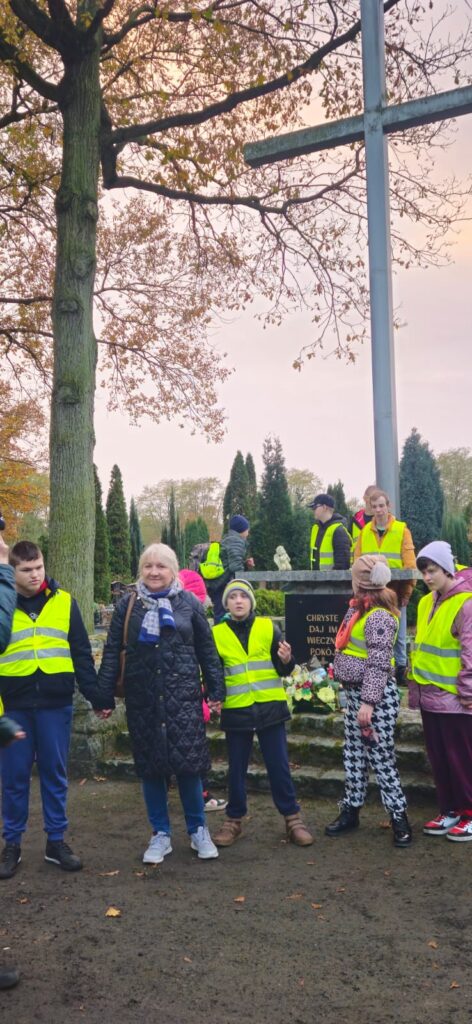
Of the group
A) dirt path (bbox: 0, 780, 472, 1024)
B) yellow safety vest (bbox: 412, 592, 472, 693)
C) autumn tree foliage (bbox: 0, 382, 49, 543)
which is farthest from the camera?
autumn tree foliage (bbox: 0, 382, 49, 543)

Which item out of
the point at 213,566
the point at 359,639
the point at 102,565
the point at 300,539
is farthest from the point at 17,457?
the point at 359,639

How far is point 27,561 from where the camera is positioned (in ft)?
14.2

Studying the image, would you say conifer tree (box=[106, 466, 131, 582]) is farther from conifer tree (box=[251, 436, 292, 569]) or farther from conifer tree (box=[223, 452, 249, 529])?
conifer tree (box=[223, 452, 249, 529])

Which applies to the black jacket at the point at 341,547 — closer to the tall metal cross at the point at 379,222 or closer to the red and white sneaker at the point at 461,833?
the tall metal cross at the point at 379,222

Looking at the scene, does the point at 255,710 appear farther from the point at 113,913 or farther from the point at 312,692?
the point at 312,692

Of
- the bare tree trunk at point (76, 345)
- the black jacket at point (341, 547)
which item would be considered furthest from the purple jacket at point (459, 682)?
the bare tree trunk at point (76, 345)

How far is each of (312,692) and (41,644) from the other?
280 cm

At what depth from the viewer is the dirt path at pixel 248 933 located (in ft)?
9.50

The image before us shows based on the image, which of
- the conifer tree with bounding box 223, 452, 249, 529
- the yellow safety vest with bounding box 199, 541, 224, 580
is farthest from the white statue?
the conifer tree with bounding box 223, 452, 249, 529

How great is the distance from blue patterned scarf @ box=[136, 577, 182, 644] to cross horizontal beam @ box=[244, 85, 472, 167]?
4867mm

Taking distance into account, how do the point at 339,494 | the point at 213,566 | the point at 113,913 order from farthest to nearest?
the point at 339,494, the point at 213,566, the point at 113,913

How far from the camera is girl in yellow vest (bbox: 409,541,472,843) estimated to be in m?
4.54

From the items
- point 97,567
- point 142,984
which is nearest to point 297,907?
point 142,984

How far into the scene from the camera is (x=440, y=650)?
465 cm
